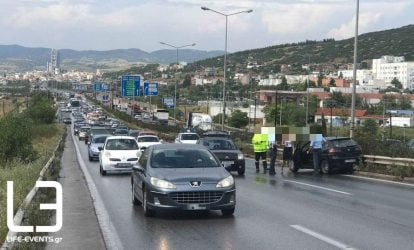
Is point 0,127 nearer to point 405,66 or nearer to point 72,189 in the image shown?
point 72,189

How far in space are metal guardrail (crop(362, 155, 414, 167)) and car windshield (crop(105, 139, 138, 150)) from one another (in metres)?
9.37

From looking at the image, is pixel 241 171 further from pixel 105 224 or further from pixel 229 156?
pixel 105 224

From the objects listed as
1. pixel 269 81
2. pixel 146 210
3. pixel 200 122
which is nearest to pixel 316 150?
pixel 146 210

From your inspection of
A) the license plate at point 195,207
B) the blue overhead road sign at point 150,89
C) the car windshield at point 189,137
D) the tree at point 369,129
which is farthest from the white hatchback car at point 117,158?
the blue overhead road sign at point 150,89

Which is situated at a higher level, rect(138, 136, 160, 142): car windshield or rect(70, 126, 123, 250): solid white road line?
rect(70, 126, 123, 250): solid white road line

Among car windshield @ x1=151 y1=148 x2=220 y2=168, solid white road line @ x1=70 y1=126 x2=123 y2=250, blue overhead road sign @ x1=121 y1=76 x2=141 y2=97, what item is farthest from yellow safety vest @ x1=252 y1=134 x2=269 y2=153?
blue overhead road sign @ x1=121 y1=76 x2=141 y2=97

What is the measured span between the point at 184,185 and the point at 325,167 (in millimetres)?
15054

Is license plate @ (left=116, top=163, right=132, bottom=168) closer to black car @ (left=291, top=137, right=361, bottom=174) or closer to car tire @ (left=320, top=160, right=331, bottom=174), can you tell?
black car @ (left=291, top=137, right=361, bottom=174)

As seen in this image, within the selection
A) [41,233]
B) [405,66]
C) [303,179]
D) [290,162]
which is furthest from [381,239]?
[405,66]

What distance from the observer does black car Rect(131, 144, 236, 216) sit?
42.0ft

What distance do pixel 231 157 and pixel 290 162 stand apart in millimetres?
3599

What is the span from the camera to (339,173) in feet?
89.3

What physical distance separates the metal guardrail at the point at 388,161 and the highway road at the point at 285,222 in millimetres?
3807

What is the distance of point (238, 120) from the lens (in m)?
108
